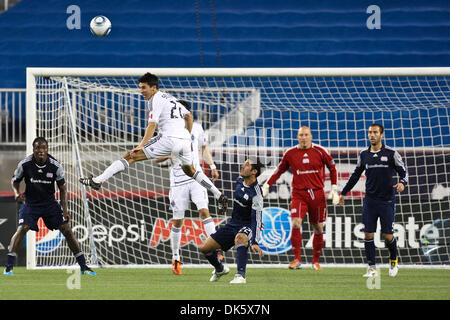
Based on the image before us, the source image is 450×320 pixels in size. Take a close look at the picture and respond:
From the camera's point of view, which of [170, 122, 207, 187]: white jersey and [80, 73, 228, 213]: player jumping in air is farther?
[170, 122, 207, 187]: white jersey

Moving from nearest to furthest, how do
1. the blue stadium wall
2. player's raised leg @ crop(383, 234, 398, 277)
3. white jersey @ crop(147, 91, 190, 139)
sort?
1. white jersey @ crop(147, 91, 190, 139)
2. player's raised leg @ crop(383, 234, 398, 277)
3. the blue stadium wall

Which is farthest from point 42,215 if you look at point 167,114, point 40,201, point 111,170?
point 167,114

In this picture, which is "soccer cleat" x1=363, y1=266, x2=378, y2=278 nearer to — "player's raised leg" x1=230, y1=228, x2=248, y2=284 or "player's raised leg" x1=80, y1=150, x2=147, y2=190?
"player's raised leg" x1=230, y1=228, x2=248, y2=284

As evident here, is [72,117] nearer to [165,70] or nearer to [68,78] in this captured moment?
[68,78]

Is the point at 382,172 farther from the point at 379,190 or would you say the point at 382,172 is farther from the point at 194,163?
the point at 194,163

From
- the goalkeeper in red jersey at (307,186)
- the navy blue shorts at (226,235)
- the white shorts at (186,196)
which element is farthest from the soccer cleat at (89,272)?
the goalkeeper in red jersey at (307,186)

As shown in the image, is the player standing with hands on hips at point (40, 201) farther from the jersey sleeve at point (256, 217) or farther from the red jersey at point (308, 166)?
the red jersey at point (308, 166)

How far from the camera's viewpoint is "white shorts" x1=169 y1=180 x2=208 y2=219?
32.8ft

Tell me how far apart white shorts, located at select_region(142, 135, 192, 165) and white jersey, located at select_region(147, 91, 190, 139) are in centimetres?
6

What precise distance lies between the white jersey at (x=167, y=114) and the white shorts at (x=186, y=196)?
1390 mm

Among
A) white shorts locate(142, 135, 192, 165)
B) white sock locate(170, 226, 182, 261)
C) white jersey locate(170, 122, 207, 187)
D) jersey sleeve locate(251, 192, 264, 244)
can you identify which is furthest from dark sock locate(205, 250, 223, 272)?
white jersey locate(170, 122, 207, 187)
